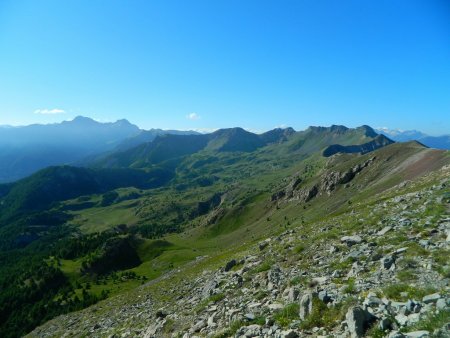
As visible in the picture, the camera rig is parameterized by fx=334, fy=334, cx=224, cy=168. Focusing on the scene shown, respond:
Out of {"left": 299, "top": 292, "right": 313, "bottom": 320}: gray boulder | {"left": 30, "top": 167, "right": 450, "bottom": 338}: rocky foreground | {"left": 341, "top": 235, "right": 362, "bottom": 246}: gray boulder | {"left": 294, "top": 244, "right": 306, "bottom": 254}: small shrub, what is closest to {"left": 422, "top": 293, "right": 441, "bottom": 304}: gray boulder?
{"left": 30, "top": 167, "right": 450, "bottom": 338}: rocky foreground

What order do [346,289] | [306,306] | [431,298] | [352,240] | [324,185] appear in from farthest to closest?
[324,185], [352,240], [346,289], [306,306], [431,298]

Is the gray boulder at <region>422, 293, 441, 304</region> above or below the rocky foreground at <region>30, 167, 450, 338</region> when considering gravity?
above

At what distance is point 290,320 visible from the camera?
14.9m

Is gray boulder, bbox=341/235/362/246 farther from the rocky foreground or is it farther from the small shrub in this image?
the small shrub

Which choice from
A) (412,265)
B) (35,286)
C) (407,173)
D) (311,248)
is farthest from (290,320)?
(35,286)

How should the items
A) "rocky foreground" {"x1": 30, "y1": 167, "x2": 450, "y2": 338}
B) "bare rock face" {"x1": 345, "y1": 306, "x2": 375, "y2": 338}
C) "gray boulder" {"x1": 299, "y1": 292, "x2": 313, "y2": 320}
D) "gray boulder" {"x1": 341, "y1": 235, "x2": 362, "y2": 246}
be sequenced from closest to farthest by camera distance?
"bare rock face" {"x1": 345, "y1": 306, "x2": 375, "y2": 338} → "rocky foreground" {"x1": 30, "y1": 167, "x2": 450, "y2": 338} → "gray boulder" {"x1": 299, "y1": 292, "x2": 313, "y2": 320} → "gray boulder" {"x1": 341, "y1": 235, "x2": 362, "y2": 246}

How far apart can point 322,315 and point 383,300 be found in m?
2.52

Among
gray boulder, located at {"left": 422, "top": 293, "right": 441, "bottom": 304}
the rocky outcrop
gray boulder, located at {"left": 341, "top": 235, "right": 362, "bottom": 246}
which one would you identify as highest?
gray boulder, located at {"left": 422, "top": 293, "right": 441, "bottom": 304}

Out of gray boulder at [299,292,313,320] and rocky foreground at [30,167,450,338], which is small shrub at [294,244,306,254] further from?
gray boulder at [299,292,313,320]

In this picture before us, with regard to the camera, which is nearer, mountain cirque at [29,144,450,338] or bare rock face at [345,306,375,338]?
bare rock face at [345,306,375,338]

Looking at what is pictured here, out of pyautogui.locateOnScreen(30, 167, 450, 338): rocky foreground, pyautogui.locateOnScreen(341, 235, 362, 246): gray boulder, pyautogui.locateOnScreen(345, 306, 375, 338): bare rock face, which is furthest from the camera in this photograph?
pyautogui.locateOnScreen(341, 235, 362, 246): gray boulder

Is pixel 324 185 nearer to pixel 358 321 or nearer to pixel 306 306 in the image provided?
pixel 306 306

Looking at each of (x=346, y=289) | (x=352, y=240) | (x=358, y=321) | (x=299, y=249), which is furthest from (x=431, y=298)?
(x=299, y=249)

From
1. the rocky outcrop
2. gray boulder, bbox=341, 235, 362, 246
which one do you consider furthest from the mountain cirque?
the rocky outcrop
